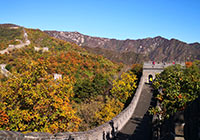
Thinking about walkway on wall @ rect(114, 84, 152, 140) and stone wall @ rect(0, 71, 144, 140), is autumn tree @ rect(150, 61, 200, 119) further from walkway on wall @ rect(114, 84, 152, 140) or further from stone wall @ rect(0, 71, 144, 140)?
walkway on wall @ rect(114, 84, 152, 140)

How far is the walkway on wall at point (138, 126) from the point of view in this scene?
50.9 feet

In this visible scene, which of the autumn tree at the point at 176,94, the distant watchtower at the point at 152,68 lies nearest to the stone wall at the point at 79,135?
the autumn tree at the point at 176,94

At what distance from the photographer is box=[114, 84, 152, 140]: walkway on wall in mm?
15527

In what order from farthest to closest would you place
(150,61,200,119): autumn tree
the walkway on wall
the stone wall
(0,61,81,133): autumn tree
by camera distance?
the walkway on wall < (0,61,81,133): autumn tree < (150,61,200,119): autumn tree < the stone wall

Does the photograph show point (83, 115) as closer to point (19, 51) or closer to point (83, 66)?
point (83, 66)

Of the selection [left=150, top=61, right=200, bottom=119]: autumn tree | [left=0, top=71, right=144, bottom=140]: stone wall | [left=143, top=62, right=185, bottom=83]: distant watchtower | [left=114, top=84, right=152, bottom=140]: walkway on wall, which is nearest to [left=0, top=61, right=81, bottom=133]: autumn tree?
[left=0, top=71, right=144, bottom=140]: stone wall

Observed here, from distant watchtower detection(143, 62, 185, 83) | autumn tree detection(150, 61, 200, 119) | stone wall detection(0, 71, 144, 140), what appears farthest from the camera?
distant watchtower detection(143, 62, 185, 83)

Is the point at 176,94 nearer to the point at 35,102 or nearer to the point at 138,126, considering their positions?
the point at 138,126

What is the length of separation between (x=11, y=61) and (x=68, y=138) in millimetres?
53307

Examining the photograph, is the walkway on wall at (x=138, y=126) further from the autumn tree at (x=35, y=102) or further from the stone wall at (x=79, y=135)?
the autumn tree at (x=35, y=102)

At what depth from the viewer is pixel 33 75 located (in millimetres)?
13547

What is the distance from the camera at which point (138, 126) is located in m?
18.2

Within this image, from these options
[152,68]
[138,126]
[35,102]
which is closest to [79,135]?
[35,102]

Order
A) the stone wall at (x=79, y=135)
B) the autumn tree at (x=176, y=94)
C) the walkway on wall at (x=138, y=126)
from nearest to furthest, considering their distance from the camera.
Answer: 1. the stone wall at (x=79, y=135)
2. the autumn tree at (x=176, y=94)
3. the walkway on wall at (x=138, y=126)
